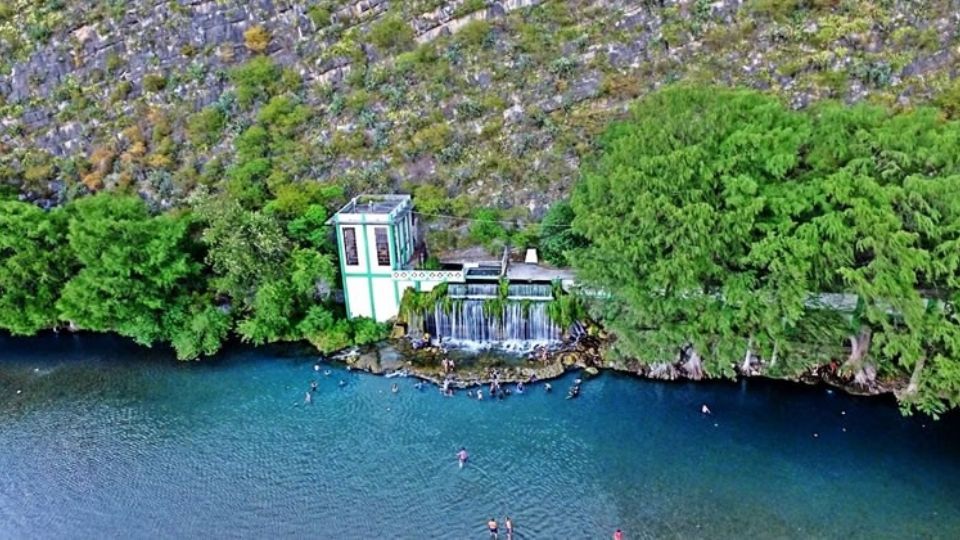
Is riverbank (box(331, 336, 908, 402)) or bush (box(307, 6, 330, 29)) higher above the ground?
bush (box(307, 6, 330, 29))

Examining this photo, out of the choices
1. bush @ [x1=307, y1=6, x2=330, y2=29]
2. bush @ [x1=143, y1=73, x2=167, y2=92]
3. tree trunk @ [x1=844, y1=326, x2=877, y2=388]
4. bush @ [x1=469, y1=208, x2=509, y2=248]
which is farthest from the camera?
bush @ [x1=307, y1=6, x2=330, y2=29]

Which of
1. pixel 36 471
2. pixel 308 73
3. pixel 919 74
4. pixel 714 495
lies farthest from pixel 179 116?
pixel 919 74

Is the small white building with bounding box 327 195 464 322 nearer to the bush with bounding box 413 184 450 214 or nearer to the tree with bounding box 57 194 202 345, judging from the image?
the bush with bounding box 413 184 450 214

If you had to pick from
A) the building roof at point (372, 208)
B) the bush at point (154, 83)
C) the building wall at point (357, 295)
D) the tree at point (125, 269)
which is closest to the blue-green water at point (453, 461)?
the tree at point (125, 269)

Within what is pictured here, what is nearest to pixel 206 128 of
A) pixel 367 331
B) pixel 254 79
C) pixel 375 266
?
pixel 254 79

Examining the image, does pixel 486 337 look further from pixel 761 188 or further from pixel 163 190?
pixel 163 190

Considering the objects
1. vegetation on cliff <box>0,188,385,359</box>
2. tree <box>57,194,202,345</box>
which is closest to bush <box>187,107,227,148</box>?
vegetation on cliff <box>0,188,385,359</box>

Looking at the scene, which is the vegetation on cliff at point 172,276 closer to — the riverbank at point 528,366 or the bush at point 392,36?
the riverbank at point 528,366
